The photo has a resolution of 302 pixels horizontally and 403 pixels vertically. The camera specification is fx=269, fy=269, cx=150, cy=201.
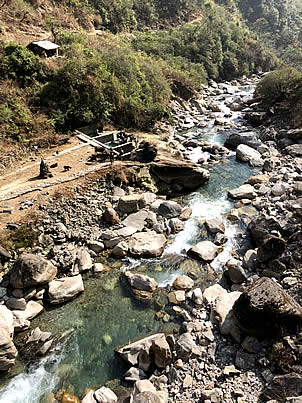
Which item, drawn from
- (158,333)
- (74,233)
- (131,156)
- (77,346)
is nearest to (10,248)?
(74,233)

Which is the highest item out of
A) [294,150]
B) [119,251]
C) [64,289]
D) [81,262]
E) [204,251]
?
[64,289]

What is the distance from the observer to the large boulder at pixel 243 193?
1714 cm

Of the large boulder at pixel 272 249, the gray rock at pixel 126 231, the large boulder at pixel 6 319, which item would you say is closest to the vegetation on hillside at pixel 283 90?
the large boulder at pixel 272 249

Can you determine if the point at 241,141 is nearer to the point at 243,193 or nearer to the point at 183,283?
the point at 243,193

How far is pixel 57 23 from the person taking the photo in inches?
1203

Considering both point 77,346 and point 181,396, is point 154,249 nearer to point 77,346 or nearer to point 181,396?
point 77,346

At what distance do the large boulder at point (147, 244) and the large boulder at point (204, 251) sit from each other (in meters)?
1.44

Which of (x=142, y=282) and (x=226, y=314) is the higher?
(x=142, y=282)

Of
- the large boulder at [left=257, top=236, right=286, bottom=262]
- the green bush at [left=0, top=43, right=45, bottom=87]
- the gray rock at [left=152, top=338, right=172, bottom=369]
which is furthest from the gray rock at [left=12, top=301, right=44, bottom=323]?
the green bush at [left=0, top=43, right=45, bottom=87]

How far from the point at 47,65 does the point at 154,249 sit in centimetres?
1741

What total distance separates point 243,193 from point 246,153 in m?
6.57

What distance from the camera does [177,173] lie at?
17.9 metres

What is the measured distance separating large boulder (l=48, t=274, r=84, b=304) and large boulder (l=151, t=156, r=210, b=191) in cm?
921

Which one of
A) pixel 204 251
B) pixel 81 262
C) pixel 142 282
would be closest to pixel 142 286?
pixel 142 282
